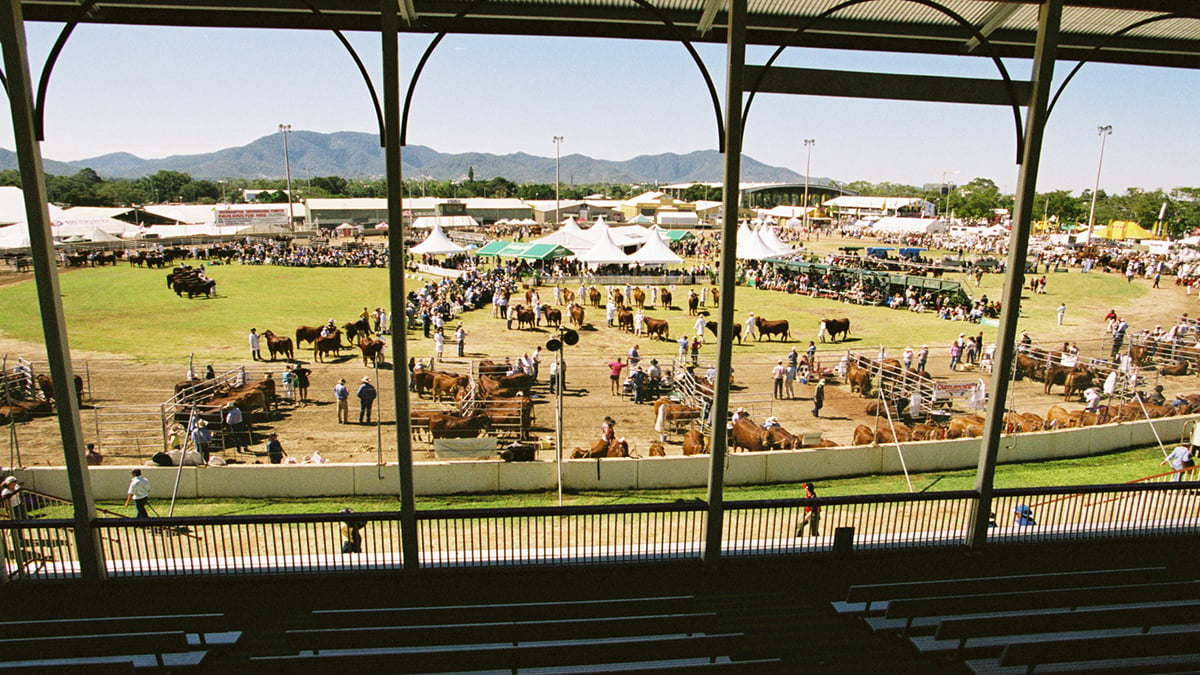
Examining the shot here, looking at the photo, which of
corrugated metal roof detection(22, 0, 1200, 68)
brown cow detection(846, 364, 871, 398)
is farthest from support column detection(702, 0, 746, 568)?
brown cow detection(846, 364, 871, 398)

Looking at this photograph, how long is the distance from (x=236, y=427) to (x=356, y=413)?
3179mm

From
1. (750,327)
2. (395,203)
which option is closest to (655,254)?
(750,327)

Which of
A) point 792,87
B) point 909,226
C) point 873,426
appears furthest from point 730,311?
point 909,226

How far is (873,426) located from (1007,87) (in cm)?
1192

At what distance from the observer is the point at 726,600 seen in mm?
6395

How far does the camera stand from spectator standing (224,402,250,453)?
14.7m

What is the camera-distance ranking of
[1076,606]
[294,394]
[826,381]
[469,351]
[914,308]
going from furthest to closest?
[914,308] → [469,351] → [826,381] → [294,394] → [1076,606]

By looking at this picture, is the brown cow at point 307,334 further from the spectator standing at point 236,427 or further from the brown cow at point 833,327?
the brown cow at point 833,327

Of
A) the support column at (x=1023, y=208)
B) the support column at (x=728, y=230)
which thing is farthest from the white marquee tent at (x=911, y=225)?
the support column at (x=728, y=230)

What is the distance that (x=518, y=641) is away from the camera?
5332mm

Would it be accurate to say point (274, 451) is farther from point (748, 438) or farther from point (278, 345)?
point (748, 438)

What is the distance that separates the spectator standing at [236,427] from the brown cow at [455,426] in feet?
13.8

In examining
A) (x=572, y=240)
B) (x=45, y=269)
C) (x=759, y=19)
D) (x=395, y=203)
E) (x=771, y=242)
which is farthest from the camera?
(x=572, y=240)

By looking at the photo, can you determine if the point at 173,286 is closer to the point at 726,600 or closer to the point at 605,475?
the point at 605,475
